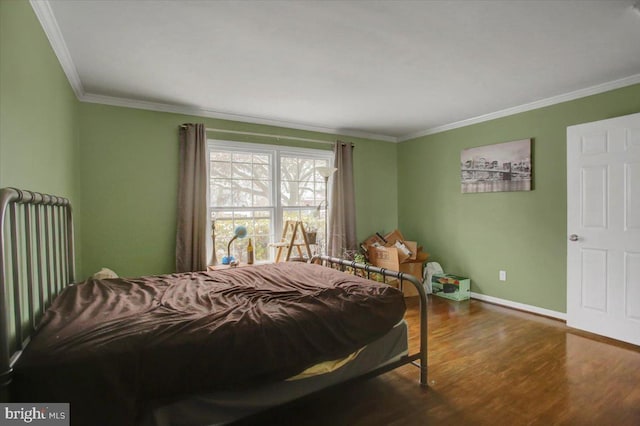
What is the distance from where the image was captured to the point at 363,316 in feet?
6.34

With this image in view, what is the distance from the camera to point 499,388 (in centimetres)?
218

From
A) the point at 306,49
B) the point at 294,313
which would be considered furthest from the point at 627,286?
the point at 306,49

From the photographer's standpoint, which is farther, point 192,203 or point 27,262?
point 192,203

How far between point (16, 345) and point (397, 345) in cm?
199

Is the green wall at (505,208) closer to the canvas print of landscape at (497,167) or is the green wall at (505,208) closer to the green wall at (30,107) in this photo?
the canvas print of landscape at (497,167)

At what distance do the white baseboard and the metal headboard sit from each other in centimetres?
438

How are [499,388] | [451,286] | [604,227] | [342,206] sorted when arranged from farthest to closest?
1. [342,206]
2. [451,286]
3. [604,227]
4. [499,388]

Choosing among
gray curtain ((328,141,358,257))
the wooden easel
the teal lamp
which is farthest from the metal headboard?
gray curtain ((328,141,358,257))

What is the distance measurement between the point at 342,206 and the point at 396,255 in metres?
1.02

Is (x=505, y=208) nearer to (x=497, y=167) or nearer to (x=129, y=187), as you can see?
(x=497, y=167)

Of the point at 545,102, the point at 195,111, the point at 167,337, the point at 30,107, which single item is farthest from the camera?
the point at 195,111

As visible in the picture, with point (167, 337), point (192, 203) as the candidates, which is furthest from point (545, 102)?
point (167, 337)

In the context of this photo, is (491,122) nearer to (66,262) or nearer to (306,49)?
(306,49)

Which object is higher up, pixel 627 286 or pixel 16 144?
pixel 16 144
